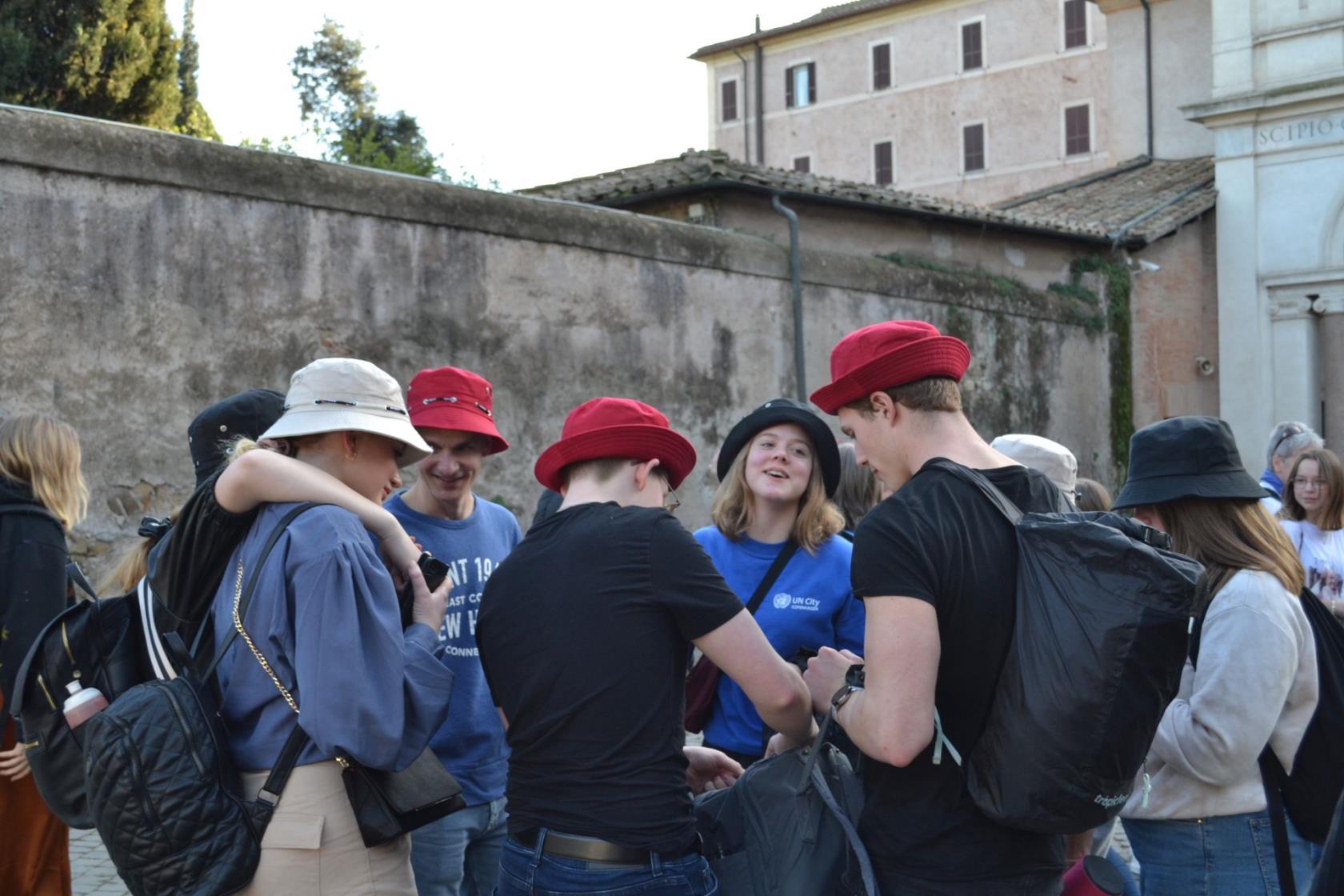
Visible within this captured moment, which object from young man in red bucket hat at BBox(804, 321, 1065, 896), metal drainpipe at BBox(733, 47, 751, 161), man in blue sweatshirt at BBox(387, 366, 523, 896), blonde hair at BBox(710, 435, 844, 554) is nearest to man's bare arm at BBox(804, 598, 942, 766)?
young man in red bucket hat at BBox(804, 321, 1065, 896)

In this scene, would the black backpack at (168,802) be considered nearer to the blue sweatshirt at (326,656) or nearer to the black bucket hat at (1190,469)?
the blue sweatshirt at (326,656)

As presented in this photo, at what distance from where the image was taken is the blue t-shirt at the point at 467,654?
3.85 meters

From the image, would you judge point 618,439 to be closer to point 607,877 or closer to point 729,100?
point 607,877

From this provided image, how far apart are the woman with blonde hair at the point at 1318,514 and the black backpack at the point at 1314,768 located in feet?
10.4

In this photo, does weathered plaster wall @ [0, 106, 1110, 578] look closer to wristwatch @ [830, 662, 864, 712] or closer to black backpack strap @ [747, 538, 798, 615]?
black backpack strap @ [747, 538, 798, 615]

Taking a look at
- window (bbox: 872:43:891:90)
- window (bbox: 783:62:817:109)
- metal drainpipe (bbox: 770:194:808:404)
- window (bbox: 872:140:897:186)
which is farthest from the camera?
window (bbox: 783:62:817:109)

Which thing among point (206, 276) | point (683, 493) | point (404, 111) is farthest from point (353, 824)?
point (404, 111)

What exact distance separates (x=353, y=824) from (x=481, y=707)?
1218 millimetres

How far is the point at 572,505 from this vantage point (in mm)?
2990

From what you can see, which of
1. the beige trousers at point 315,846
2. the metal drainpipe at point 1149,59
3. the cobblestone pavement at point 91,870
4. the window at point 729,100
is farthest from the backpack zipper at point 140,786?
the window at point 729,100

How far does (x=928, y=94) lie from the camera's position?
40156mm

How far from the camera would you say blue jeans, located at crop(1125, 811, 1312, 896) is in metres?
3.20

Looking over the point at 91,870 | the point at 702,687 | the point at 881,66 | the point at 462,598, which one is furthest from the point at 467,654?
the point at 881,66

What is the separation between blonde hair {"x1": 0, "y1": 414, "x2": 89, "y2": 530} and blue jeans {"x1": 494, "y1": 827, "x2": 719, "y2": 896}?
2.57 m
